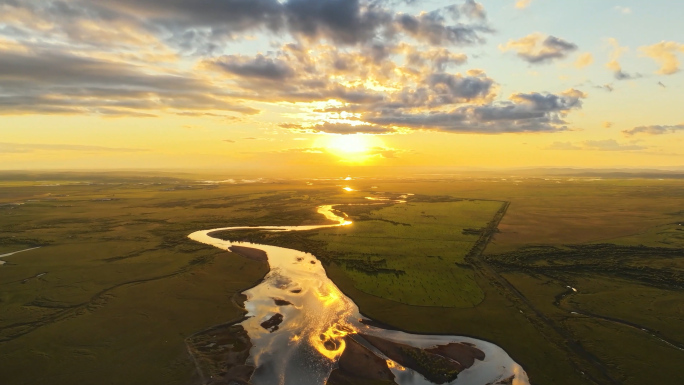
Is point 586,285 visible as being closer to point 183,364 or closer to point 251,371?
point 251,371

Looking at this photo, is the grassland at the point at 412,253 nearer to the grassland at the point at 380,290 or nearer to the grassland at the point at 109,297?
the grassland at the point at 380,290

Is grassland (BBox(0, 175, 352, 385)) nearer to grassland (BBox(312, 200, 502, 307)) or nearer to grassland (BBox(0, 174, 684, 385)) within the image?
grassland (BBox(0, 174, 684, 385))

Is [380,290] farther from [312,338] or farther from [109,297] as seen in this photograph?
[109,297]

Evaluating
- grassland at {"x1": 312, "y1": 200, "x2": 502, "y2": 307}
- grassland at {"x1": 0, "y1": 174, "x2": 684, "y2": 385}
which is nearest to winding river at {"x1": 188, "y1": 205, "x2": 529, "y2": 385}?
grassland at {"x1": 0, "y1": 174, "x2": 684, "y2": 385}

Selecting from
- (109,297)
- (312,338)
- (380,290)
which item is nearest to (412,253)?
(380,290)

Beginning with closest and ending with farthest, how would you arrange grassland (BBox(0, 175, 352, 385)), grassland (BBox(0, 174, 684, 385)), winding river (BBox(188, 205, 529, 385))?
winding river (BBox(188, 205, 529, 385)), grassland (BBox(0, 175, 352, 385)), grassland (BBox(0, 174, 684, 385))

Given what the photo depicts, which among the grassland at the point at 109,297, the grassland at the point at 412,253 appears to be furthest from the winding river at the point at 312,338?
the grassland at the point at 412,253
